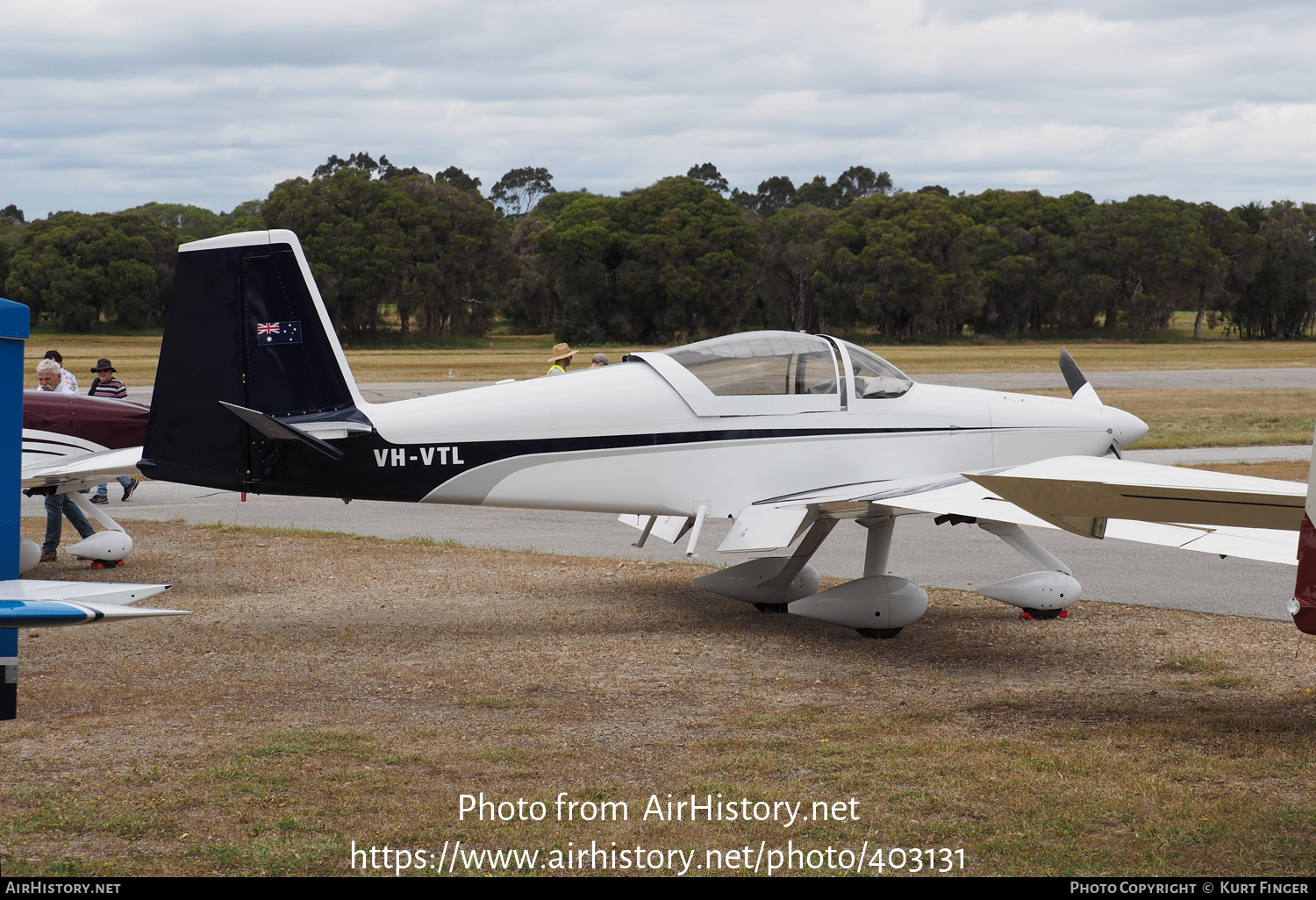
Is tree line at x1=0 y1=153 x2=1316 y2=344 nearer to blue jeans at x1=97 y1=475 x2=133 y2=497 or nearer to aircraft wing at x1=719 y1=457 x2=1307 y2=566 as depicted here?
blue jeans at x1=97 y1=475 x2=133 y2=497

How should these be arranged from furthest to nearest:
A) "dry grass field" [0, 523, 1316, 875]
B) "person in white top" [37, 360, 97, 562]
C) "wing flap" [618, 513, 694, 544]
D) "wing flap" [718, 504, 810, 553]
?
"person in white top" [37, 360, 97, 562] → "wing flap" [618, 513, 694, 544] → "wing flap" [718, 504, 810, 553] → "dry grass field" [0, 523, 1316, 875]

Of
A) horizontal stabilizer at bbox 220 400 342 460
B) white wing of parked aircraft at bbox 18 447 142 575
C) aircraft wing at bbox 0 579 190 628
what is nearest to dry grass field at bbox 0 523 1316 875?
aircraft wing at bbox 0 579 190 628

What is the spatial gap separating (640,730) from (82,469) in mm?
6386

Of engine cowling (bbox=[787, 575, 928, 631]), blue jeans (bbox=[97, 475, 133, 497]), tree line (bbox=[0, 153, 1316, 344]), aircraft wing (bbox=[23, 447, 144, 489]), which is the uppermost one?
tree line (bbox=[0, 153, 1316, 344])

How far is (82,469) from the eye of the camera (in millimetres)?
10016

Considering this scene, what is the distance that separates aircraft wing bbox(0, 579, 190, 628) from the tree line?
69634 mm

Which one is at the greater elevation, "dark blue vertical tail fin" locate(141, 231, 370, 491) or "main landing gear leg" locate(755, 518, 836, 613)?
"dark blue vertical tail fin" locate(141, 231, 370, 491)

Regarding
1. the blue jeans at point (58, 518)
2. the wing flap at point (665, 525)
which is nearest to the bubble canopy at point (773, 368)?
the wing flap at point (665, 525)

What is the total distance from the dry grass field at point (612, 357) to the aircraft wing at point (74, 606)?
36.8 meters

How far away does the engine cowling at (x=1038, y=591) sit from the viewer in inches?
342

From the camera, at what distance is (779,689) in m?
7.16

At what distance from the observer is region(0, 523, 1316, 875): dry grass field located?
4.68m

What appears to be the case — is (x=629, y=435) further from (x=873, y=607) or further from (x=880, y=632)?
(x=880, y=632)
